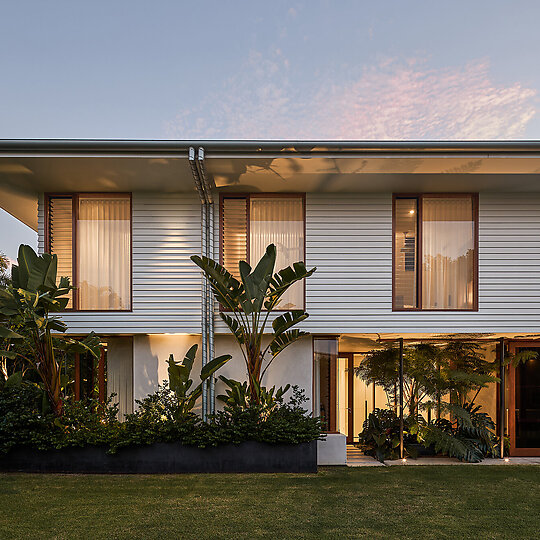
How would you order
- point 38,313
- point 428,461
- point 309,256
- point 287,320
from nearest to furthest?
1. point 38,313
2. point 287,320
3. point 309,256
4. point 428,461

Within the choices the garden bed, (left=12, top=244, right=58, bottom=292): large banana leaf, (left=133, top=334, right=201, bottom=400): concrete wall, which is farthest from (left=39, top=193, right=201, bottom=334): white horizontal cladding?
the garden bed

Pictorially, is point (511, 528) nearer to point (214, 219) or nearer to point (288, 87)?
point (214, 219)

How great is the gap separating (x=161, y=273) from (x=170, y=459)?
3230 mm

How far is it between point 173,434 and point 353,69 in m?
12.5

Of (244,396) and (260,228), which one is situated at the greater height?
(260,228)

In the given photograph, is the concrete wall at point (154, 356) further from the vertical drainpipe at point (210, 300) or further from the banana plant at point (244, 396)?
the banana plant at point (244, 396)

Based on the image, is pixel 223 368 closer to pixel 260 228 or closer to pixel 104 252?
pixel 260 228

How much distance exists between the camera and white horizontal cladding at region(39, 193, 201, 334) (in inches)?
341

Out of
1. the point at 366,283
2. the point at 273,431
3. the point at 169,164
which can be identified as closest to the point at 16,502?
the point at 273,431

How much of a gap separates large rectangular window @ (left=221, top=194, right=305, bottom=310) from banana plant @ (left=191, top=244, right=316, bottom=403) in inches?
36.7

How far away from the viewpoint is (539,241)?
911 centimetres

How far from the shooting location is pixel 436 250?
9133 millimetres

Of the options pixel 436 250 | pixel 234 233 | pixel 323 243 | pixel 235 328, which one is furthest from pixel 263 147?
pixel 436 250

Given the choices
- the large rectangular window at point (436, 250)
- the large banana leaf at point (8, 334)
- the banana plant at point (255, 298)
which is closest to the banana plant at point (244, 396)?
the banana plant at point (255, 298)
